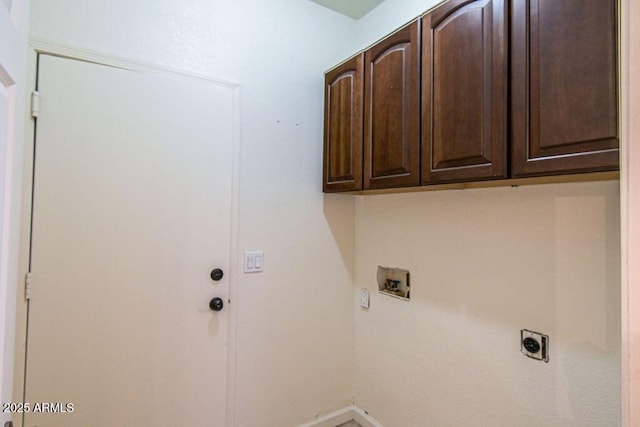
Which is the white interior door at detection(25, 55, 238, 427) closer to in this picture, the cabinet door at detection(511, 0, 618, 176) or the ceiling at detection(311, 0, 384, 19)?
the ceiling at detection(311, 0, 384, 19)

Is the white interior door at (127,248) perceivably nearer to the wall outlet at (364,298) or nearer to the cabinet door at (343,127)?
the cabinet door at (343,127)

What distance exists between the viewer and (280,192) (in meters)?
1.95

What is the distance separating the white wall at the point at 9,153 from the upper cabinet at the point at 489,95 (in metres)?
1.28

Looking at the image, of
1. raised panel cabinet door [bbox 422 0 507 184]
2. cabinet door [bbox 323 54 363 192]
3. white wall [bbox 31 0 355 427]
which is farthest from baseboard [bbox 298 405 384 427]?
raised panel cabinet door [bbox 422 0 507 184]

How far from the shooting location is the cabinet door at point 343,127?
177 centimetres

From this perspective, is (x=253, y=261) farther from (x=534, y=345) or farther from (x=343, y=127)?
(x=534, y=345)

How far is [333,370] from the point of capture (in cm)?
215

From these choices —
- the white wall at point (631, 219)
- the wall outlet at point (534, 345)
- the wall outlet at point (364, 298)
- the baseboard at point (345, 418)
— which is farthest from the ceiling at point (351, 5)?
the baseboard at point (345, 418)

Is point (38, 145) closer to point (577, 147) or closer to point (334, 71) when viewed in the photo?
point (334, 71)

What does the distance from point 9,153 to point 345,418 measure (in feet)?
7.25

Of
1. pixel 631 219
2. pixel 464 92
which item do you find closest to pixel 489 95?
pixel 464 92

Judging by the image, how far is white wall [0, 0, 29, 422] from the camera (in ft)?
2.12

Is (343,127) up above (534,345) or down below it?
above

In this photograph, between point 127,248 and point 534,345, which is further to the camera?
point 127,248
